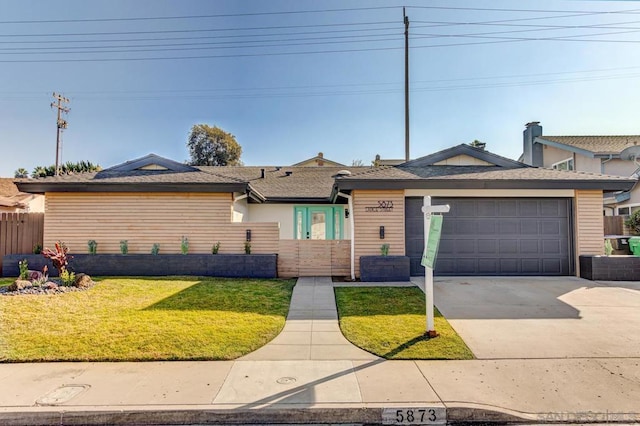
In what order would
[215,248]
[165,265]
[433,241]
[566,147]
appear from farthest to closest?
[566,147] < [215,248] < [165,265] < [433,241]

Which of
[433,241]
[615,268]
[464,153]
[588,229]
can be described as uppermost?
[464,153]

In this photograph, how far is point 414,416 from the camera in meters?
3.19

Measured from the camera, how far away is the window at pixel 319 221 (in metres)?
15.0

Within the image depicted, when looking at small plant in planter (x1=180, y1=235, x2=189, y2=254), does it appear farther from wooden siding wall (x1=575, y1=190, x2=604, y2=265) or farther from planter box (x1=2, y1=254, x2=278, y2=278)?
wooden siding wall (x1=575, y1=190, x2=604, y2=265)

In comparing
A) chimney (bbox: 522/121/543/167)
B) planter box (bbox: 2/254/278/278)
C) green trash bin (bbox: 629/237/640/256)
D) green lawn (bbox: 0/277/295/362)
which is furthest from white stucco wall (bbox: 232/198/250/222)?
chimney (bbox: 522/121/543/167)

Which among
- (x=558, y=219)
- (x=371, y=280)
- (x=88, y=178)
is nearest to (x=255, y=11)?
(x=88, y=178)

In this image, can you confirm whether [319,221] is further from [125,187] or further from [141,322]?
[141,322]

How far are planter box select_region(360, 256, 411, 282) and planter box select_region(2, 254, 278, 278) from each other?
2.76 meters

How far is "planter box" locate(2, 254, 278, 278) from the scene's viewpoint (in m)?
10.1

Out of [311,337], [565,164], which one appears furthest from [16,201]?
[565,164]

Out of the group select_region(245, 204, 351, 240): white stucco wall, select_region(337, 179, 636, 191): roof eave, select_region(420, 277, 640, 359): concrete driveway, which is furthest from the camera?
select_region(245, 204, 351, 240): white stucco wall

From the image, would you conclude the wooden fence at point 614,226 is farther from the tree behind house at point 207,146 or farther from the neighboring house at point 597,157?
the tree behind house at point 207,146

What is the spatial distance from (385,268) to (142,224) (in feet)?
24.7

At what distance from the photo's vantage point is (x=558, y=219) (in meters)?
10.1
